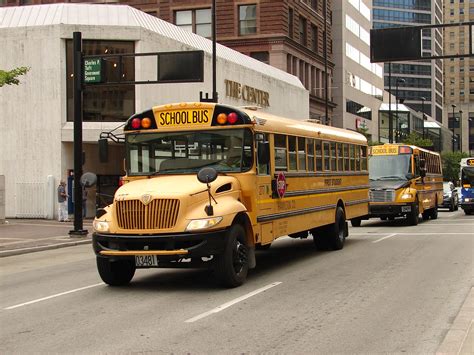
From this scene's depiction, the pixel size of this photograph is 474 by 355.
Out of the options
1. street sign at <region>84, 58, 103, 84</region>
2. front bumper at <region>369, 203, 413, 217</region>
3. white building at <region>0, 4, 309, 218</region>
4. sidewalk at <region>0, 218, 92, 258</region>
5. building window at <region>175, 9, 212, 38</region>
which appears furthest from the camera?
building window at <region>175, 9, 212, 38</region>

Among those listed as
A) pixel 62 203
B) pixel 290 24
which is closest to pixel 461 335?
pixel 62 203

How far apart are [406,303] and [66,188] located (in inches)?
857

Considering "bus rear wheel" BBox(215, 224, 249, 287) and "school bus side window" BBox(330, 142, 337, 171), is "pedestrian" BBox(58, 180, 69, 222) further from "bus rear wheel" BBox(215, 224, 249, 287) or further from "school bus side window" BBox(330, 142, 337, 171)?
"bus rear wheel" BBox(215, 224, 249, 287)

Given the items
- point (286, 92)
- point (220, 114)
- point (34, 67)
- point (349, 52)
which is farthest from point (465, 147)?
point (220, 114)

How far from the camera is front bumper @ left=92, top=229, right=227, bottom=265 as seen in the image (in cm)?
924

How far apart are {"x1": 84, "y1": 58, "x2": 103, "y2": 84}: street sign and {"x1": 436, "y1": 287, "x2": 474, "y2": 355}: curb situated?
52.0 ft

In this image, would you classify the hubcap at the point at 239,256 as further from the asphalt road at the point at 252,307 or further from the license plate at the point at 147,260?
the license plate at the point at 147,260

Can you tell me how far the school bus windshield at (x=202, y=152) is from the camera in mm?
10492

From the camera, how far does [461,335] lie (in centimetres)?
668

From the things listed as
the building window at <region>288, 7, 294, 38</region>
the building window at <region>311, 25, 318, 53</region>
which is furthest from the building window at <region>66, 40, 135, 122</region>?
the building window at <region>311, 25, 318, 53</region>

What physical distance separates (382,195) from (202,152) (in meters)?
14.7

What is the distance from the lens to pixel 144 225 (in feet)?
30.9

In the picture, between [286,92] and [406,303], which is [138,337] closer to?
[406,303]

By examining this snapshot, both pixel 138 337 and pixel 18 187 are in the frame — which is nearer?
pixel 138 337
